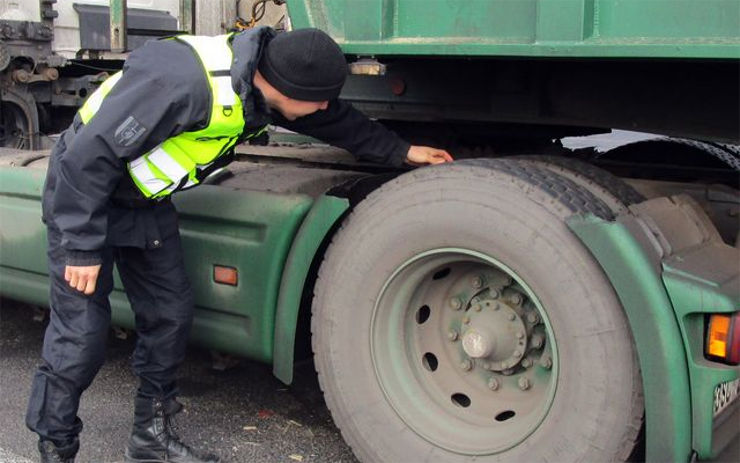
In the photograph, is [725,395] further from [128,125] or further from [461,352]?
[128,125]

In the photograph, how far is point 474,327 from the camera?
283 cm

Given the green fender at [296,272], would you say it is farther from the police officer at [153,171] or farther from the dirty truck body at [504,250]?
the police officer at [153,171]

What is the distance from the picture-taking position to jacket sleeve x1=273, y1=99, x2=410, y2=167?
124 inches

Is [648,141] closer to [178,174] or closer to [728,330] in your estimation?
[728,330]

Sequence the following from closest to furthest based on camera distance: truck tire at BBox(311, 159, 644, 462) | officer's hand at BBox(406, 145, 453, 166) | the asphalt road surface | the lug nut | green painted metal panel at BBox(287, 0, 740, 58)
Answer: green painted metal panel at BBox(287, 0, 740, 58) → truck tire at BBox(311, 159, 644, 462) → the lug nut → officer's hand at BBox(406, 145, 453, 166) → the asphalt road surface

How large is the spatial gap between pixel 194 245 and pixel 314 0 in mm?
1034

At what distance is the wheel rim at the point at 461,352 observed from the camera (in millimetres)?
2748

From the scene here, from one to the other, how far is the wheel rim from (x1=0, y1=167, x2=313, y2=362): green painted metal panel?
0.48 meters

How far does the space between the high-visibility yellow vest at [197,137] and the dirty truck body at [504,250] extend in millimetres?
322

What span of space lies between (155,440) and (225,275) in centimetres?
65

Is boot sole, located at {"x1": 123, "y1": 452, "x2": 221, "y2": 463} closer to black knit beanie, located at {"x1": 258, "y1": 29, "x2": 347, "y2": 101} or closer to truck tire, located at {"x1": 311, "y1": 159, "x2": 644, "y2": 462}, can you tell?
truck tire, located at {"x1": 311, "y1": 159, "x2": 644, "y2": 462}

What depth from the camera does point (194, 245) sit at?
Answer: 335 cm

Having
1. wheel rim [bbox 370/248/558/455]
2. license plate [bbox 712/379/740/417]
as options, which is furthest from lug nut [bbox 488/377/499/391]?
license plate [bbox 712/379/740/417]

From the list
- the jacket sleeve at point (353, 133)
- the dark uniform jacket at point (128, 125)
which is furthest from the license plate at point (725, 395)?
the dark uniform jacket at point (128, 125)
